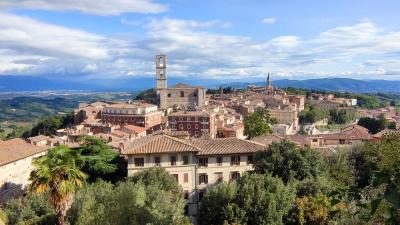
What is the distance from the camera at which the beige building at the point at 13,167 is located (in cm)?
3300

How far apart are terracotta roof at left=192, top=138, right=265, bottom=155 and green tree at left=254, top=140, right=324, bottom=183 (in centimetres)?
282

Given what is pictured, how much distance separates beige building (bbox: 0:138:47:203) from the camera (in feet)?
108

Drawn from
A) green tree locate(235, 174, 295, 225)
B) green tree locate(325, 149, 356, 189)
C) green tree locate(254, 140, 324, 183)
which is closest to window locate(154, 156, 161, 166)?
green tree locate(254, 140, 324, 183)

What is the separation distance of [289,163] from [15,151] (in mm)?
22493

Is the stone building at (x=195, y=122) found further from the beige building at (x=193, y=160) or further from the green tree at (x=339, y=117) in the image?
the green tree at (x=339, y=117)

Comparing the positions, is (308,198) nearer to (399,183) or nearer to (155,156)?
(155,156)

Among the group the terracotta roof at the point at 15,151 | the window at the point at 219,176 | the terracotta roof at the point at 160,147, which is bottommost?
the window at the point at 219,176

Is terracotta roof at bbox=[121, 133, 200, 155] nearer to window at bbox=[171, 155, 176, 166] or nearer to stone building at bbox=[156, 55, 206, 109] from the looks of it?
window at bbox=[171, 155, 176, 166]

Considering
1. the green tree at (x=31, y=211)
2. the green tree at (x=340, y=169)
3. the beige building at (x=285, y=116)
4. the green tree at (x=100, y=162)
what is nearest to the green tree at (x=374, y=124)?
the beige building at (x=285, y=116)

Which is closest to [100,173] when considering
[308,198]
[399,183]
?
[308,198]

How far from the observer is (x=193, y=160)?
112 ft

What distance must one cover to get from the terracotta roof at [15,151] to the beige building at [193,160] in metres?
8.86

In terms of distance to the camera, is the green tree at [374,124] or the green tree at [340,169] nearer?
the green tree at [340,169]

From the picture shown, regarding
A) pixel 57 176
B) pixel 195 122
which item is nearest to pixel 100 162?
pixel 57 176
